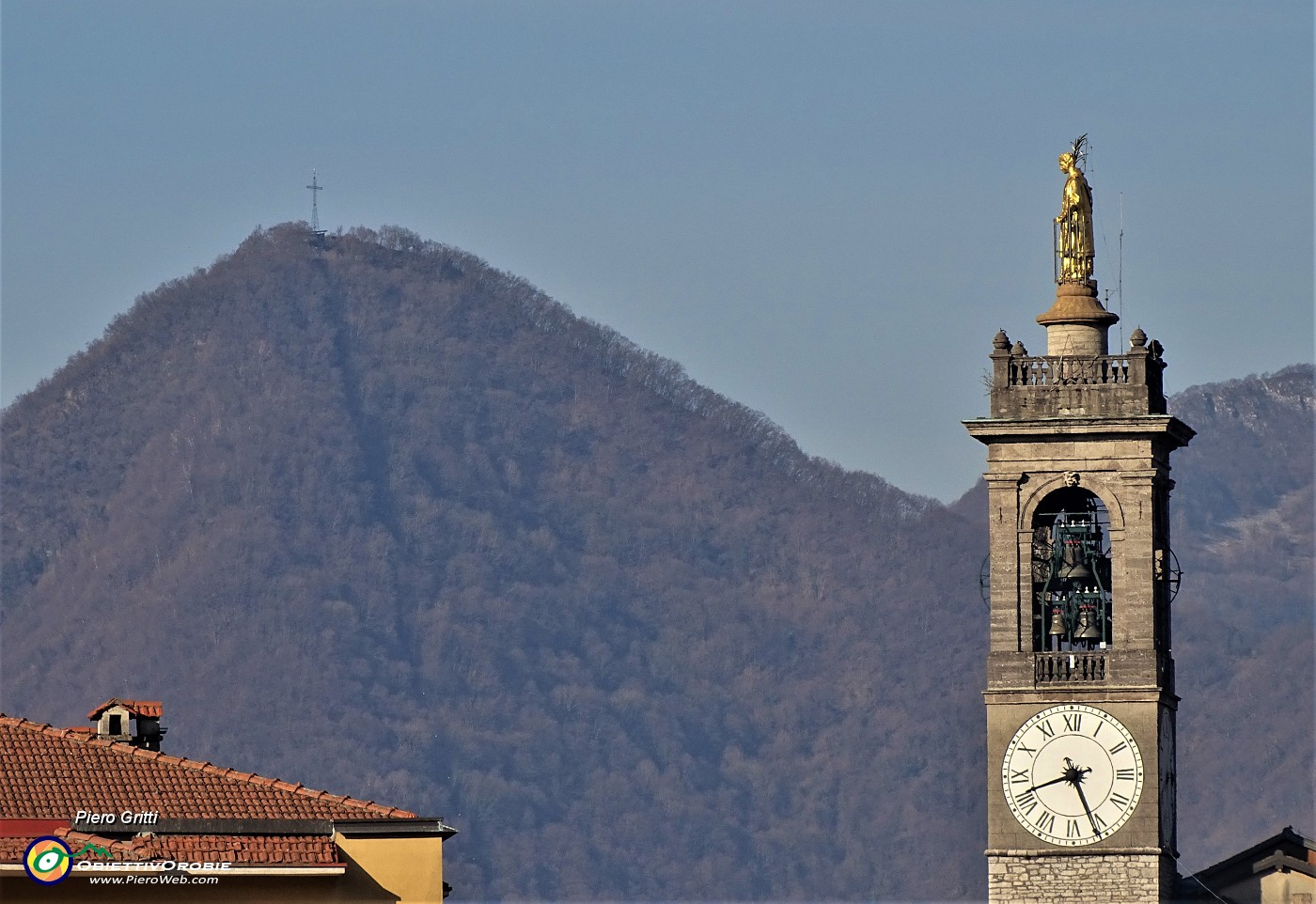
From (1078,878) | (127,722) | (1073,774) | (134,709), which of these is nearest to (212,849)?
(127,722)

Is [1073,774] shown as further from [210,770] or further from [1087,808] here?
[210,770]

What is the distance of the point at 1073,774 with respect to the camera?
226 feet

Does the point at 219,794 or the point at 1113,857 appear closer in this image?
the point at 219,794

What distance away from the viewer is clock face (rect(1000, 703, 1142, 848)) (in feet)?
224

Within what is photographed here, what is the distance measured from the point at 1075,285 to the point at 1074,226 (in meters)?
1.02

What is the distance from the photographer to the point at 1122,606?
228 feet

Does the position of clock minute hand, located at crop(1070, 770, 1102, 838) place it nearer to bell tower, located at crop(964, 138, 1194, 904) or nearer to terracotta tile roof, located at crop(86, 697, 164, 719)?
bell tower, located at crop(964, 138, 1194, 904)

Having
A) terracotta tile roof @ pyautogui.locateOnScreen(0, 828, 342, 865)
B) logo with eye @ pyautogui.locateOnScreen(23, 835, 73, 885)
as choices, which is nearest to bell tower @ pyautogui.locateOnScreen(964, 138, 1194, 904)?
terracotta tile roof @ pyautogui.locateOnScreen(0, 828, 342, 865)

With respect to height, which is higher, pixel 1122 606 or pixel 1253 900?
pixel 1122 606

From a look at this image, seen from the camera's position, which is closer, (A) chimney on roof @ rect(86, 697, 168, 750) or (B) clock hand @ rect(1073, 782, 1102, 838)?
(A) chimney on roof @ rect(86, 697, 168, 750)

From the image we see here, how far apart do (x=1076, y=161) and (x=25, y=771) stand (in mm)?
23456

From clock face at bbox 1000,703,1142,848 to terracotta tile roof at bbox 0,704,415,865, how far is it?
16.1 meters

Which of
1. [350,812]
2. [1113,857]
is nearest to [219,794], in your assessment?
[350,812]

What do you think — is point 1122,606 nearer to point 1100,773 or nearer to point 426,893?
point 1100,773
